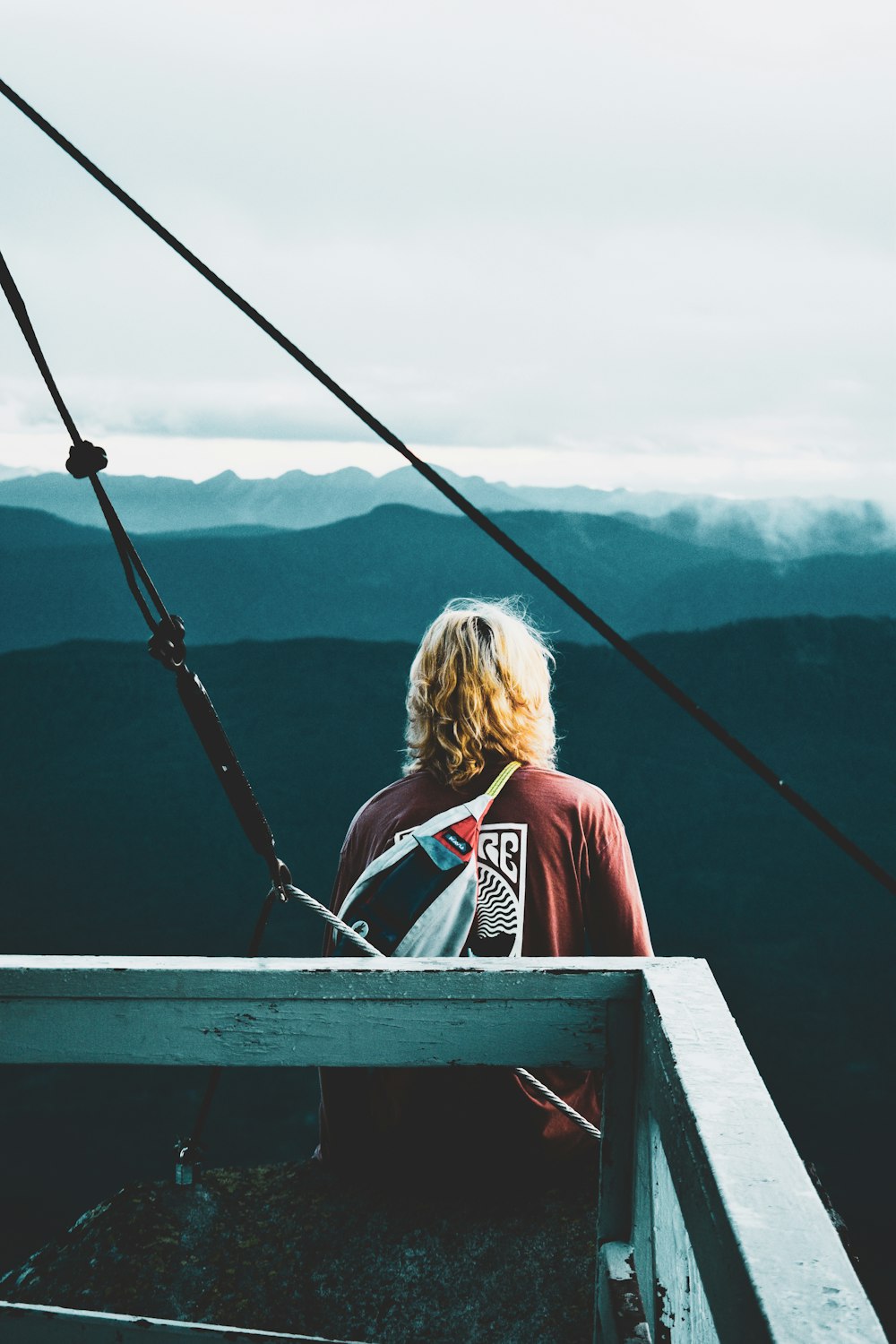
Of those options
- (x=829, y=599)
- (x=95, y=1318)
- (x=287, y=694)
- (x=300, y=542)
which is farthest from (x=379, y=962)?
(x=300, y=542)

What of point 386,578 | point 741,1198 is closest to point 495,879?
point 741,1198

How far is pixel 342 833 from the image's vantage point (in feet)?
28.7

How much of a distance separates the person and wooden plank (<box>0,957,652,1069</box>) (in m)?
0.39

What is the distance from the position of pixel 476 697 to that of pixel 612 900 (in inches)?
12.7

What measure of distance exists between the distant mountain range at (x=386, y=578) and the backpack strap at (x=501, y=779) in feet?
48.3

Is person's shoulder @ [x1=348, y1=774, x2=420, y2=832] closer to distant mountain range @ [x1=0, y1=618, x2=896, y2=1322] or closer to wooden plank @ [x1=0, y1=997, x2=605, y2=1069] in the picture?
wooden plank @ [x1=0, y1=997, x2=605, y2=1069]

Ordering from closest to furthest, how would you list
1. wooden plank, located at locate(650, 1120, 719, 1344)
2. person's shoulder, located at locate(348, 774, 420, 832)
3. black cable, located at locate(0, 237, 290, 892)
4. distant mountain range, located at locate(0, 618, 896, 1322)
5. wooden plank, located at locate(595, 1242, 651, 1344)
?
1. wooden plank, located at locate(650, 1120, 719, 1344)
2. wooden plank, located at locate(595, 1242, 651, 1344)
3. black cable, located at locate(0, 237, 290, 892)
4. person's shoulder, located at locate(348, 774, 420, 832)
5. distant mountain range, located at locate(0, 618, 896, 1322)

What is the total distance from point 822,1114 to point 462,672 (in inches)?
172

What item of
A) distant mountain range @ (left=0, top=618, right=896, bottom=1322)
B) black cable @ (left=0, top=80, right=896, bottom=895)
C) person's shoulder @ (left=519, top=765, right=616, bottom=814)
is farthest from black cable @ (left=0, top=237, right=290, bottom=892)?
distant mountain range @ (left=0, top=618, right=896, bottom=1322)

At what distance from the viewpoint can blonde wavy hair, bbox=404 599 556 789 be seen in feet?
4.61

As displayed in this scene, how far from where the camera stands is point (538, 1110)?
4.29 feet

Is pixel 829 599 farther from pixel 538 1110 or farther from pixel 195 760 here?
pixel 538 1110

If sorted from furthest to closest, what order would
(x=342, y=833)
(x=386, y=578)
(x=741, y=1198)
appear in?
(x=386, y=578), (x=342, y=833), (x=741, y=1198)

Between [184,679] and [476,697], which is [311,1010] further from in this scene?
[476,697]
